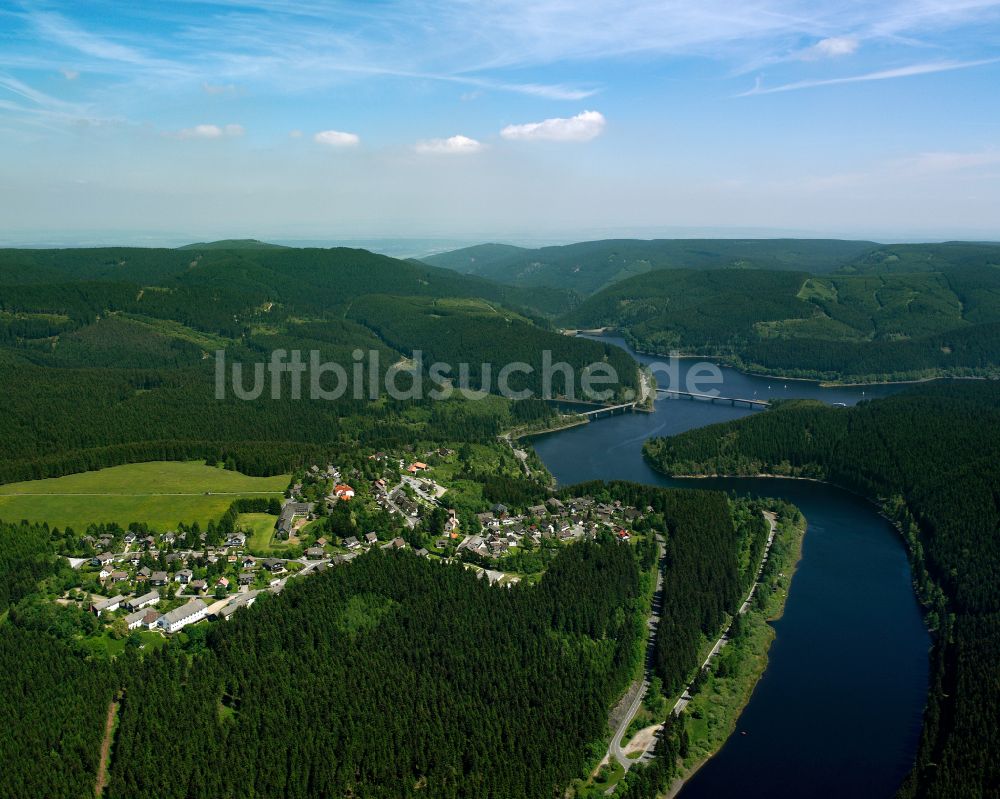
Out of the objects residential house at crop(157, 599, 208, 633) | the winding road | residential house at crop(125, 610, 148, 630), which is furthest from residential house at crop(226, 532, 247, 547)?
the winding road

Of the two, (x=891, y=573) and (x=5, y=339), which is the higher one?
(x=5, y=339)

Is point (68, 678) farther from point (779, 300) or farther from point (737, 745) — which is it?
point (779, 300)

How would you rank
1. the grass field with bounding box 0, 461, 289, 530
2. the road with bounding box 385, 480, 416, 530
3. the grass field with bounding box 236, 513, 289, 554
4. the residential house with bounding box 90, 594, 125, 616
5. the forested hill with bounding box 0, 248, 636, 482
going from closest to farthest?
1. the residential house with bounding box 90, 594, 125, 616
2. the grass field with bounding box 236, 513, 289, 554
3. the grass field with bounding box 0, 461, 289, 530
4. the road with bounding box 385, 480, 416, 530
5. the forested hill with bounding box 0, 248, 636, 482

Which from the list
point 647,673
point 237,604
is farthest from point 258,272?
point 647,673

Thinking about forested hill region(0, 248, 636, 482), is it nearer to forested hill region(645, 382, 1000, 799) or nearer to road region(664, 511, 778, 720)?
forested hill region(645, 382, 1000, 799)

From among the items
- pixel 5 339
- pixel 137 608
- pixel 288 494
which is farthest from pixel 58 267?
pixel 137 608

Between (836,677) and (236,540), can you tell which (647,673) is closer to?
(836,677)

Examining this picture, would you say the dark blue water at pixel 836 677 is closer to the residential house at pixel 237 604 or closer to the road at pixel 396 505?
the residential house at pixel 237 604

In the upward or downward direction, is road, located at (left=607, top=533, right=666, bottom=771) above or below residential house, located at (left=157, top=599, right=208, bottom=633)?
below
